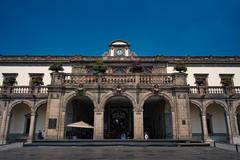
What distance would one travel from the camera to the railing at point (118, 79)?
17.8 m

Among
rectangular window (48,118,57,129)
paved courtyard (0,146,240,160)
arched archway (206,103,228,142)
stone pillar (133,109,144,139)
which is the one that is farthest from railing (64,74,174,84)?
arched archway (206,103,228,142)

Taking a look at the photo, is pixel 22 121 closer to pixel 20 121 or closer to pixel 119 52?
pixel 20 121

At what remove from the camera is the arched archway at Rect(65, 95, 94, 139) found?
17906 millimetres


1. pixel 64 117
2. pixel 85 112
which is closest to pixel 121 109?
pixel 85 112

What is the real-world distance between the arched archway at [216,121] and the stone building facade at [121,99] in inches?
2.2

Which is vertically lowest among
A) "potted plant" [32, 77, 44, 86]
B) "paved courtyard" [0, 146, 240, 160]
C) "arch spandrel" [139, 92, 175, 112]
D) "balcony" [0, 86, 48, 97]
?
"paved courtyard" [0, 146, 240, 160]

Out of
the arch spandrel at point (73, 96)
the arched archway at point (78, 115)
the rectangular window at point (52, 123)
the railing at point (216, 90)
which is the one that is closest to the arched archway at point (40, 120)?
the arched archway at point (78, 115)

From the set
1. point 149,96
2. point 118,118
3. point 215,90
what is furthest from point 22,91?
point 215,90

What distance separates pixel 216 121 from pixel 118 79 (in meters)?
15.1

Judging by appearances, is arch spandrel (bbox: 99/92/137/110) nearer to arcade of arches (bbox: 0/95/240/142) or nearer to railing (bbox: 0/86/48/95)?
arcade of arches (bbox: 0/95/240/142)

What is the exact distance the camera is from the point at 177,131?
16.4 m

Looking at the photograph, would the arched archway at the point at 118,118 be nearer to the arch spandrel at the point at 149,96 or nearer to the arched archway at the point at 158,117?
the arched archway at the point at 158,117

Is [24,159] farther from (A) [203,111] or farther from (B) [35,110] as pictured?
(A) [203,111]

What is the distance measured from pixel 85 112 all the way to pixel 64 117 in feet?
20.2
